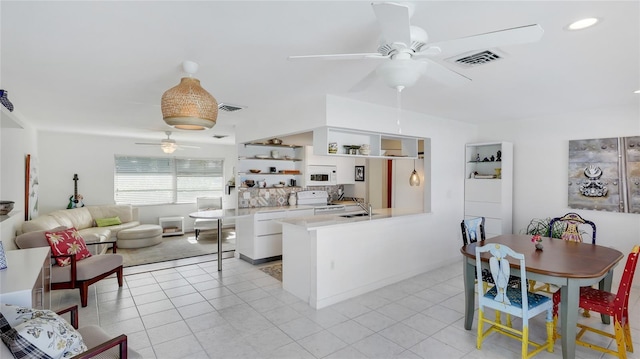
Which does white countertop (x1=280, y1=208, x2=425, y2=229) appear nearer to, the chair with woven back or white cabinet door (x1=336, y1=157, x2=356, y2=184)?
the chair with woven back

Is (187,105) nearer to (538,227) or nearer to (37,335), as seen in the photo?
(37,335)

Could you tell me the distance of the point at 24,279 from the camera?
2129 mm

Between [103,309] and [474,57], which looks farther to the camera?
[103,309]

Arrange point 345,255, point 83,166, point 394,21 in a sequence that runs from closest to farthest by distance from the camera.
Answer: point 394,21
point 345,255
point 83,166

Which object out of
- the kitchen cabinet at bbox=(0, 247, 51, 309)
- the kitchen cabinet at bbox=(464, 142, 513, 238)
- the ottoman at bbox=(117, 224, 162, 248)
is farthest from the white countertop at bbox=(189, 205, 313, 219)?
the kitchen cabinet at bbox=(464, 142, 513, 238)

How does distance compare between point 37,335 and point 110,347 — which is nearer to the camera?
point 37,335

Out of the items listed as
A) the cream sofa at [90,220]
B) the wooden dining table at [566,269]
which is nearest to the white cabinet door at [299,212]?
the wooden dining table at [566,269]

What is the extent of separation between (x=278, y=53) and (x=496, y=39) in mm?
1476

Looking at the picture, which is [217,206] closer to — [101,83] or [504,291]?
[101,83]

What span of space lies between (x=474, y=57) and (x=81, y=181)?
792 centimetres

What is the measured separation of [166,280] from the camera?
4441 mm

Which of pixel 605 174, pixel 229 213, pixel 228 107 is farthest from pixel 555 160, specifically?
pixel 229 213

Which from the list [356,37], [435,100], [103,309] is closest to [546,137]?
[435,100]

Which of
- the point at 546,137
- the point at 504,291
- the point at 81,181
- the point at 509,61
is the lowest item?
the point at 504,291
